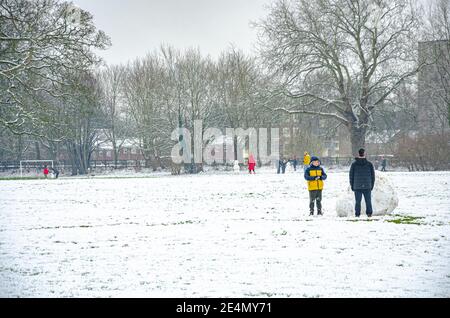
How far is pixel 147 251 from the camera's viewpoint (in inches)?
407

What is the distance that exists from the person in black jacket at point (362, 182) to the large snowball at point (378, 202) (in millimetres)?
482

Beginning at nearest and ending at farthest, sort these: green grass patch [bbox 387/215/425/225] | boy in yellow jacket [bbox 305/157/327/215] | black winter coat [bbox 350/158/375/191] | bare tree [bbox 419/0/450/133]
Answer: green grass patch [bbox 387/215/425/225] < black winter coat [bbox 350/158/375/191] < boy in yellow jacket [bbox 305/157/327/215] < bare tree [bbox 419/0/450/133]

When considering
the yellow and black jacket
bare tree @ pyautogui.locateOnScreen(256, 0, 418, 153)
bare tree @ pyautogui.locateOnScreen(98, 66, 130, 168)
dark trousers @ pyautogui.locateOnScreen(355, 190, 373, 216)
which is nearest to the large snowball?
dark trousers @ pyautogui.locateOnScreen(355, 190, 373, 216)

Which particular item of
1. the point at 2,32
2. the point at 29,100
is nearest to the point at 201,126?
the point at 29,100

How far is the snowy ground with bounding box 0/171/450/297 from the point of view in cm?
765

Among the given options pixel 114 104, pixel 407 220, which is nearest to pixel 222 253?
pixel 407 220

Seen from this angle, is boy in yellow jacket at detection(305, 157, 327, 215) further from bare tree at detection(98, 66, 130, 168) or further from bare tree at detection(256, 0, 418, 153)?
bare tree at detection(98, 66, 130, 168)

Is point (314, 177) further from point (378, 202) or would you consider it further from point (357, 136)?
point (357, 136)

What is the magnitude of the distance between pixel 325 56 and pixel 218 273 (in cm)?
2918

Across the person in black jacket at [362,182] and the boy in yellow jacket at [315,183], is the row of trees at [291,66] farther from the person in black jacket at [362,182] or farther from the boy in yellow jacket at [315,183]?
the person in black jacket at [362,182]

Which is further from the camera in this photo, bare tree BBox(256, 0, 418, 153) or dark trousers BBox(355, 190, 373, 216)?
bare tree BBox(256, 0, 418, 153)

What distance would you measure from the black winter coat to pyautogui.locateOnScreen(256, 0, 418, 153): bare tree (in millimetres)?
21286

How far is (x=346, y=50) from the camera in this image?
36.5 metres

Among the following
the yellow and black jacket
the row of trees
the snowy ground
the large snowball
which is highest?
the row of trees
